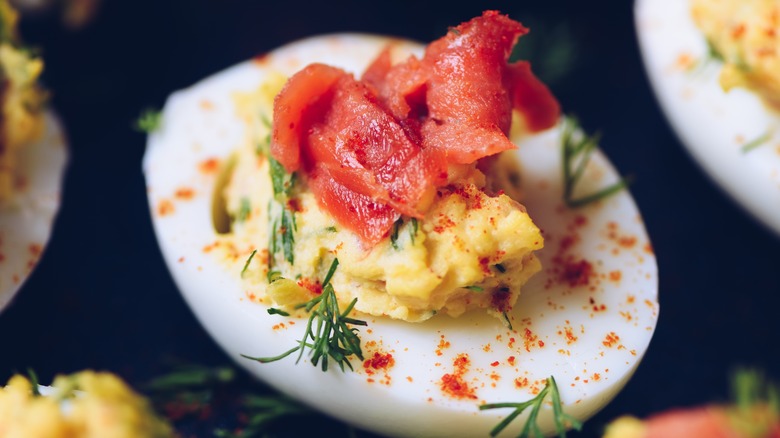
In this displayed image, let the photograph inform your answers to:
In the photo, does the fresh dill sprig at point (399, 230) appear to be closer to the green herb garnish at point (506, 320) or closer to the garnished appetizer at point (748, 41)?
the green herb garnish at point (506, 320)

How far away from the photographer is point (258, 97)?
8.22ft

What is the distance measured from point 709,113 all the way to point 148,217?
179cm

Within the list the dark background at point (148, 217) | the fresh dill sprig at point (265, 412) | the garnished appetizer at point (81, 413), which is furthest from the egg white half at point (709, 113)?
the garnished appetizer at point (81, 413)

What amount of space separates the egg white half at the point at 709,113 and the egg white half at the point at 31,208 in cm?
188

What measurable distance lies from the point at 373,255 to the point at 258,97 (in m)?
0.75

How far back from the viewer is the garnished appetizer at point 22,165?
7.97 feet

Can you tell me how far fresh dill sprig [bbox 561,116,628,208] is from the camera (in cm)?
243

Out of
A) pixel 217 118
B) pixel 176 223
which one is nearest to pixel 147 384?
pixel 176 223

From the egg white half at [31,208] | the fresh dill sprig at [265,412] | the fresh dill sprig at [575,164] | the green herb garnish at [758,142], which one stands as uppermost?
the green herb garnish at [758,142]

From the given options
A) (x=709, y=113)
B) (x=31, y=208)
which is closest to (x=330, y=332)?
(x=31, y=208)

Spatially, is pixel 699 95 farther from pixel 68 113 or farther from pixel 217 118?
pixel 68 113

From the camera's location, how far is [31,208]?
8.22 ft

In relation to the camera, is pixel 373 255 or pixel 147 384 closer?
pixel 373 255

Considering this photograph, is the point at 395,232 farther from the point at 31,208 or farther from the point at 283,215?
the point at 31,208
